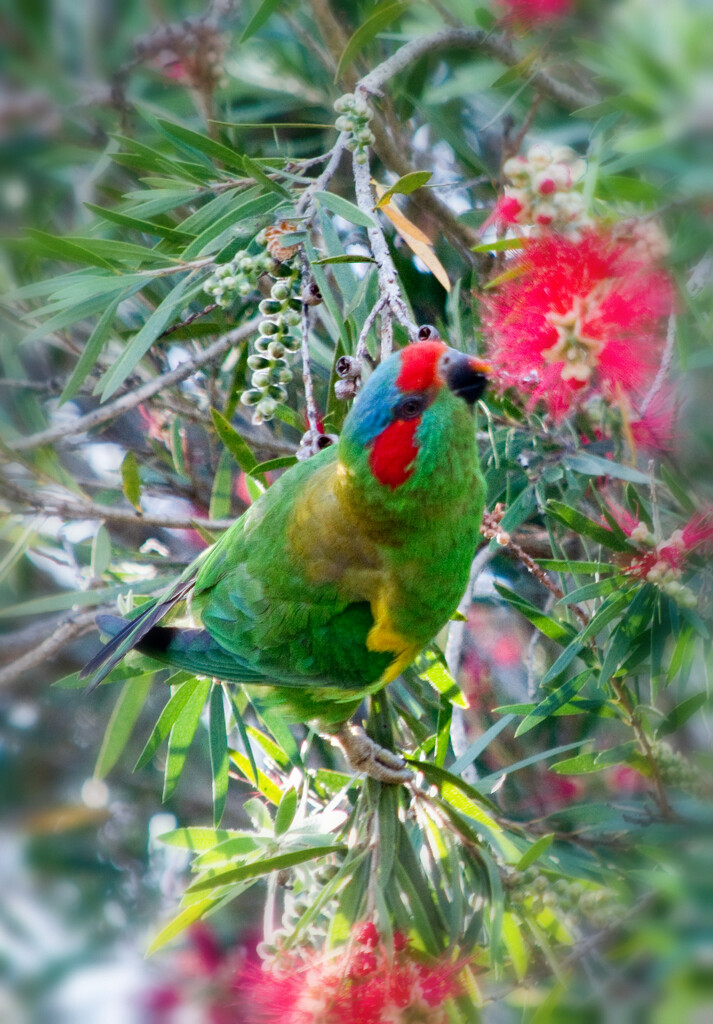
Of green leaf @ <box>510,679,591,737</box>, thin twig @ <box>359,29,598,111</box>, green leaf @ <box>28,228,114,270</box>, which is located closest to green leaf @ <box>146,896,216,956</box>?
green leaf @ <box>510,679,591,737</box>

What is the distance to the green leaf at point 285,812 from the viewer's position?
166 centimetres

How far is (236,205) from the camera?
1.76 metres

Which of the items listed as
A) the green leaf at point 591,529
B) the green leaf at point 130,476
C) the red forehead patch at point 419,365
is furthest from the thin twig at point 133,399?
the green leaf at point 591,529

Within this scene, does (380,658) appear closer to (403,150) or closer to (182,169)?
(182,169)

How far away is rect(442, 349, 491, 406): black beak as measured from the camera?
1.50 metres

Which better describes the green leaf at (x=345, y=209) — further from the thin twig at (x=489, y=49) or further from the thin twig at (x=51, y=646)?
the thin twig at (x=51, y=646)

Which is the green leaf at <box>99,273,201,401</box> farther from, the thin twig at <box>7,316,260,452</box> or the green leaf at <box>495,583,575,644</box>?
the green leaf at <box>495,583,575,644</box>

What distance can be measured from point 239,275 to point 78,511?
2.96 ft

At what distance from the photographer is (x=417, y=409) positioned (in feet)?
4.95

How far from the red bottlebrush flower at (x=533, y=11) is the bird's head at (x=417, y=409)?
0.53 metres

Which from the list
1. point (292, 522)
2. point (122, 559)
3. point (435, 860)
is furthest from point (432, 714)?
point (122, 559)

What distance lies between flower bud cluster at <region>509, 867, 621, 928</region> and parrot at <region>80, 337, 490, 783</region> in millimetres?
301

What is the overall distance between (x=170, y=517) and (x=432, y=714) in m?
0.88

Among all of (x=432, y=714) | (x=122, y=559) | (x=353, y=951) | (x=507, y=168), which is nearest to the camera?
(x=507, y=168)
